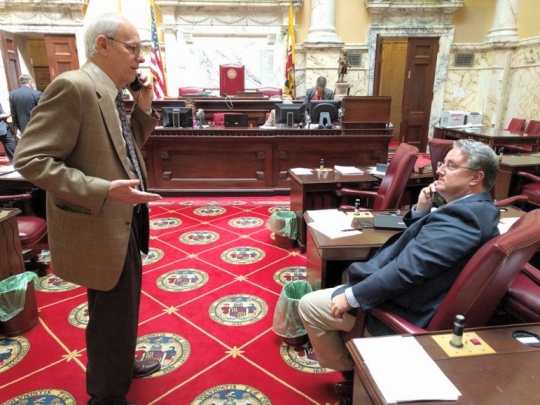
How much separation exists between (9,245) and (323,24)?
7526 mm

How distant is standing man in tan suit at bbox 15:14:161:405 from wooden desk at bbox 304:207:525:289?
2.94ft

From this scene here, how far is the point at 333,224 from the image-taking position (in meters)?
2.14

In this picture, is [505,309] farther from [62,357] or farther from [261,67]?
[261,67]

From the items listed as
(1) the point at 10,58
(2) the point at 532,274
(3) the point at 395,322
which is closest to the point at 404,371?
(3) the point at 395,322

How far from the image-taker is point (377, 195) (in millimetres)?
2777

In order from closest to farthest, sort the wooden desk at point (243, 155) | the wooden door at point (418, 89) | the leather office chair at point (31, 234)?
the leather office chair at point (31, 234), the wooden desk at point (243, 155), the wooden door at point (418, 89)

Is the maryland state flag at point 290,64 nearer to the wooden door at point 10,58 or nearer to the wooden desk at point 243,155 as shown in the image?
the wooden desk at point 243,155

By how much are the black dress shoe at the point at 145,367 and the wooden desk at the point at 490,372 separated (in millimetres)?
1186

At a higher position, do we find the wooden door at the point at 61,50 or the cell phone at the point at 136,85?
the wooden door at the point at 61,50

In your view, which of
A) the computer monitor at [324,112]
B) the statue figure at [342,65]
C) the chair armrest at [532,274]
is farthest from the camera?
the statue figure at [342,65]

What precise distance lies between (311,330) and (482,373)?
0.80 meters

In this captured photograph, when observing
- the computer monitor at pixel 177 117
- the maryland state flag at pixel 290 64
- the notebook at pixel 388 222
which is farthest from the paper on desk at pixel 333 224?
the maryland state flag at pixel 290 64

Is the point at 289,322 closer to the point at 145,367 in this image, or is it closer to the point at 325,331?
the point at 325,331

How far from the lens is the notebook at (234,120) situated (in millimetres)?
5188
